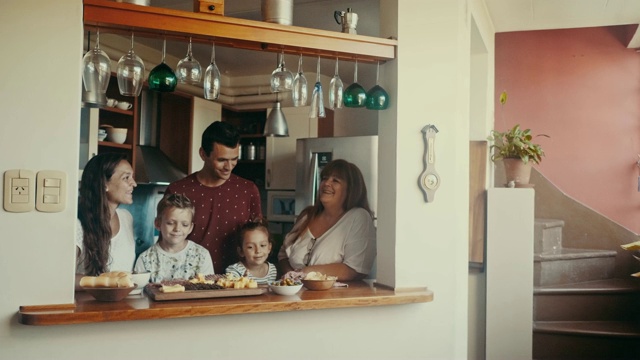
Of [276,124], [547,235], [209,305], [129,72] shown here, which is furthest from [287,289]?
[276,124]

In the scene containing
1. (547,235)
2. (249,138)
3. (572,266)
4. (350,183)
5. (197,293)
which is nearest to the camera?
(197,293)

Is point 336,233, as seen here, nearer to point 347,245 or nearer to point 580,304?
point 347,245

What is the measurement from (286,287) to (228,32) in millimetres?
1107

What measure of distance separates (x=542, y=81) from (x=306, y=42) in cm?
360

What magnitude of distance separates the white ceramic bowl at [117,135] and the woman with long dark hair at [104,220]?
2.65 meters

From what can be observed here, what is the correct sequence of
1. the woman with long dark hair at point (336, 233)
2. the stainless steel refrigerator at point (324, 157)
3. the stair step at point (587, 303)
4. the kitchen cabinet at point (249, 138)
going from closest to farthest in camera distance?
the woman with long dark hair at point (336, 233)
the stair step at point (587, 303)
the stainless steel refrigerator at point (324, 157)
the kitchen cabinet at point (249, 138)

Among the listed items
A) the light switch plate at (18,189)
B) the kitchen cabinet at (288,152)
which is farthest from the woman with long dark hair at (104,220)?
the kitchen cabinet at (288,152)

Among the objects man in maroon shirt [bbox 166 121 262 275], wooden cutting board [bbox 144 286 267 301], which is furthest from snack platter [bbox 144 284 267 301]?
man in maroon shirt [bbox 166 121 262 275]

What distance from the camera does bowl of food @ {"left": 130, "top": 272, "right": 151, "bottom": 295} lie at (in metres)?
2.69

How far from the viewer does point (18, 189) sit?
2.35 metres

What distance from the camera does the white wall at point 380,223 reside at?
7.75 ft

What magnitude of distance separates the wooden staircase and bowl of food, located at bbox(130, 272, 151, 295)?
282 cm

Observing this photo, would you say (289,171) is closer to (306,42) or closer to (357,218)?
(357,218)

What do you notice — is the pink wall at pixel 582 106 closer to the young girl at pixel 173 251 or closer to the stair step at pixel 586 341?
the stair step at pixel 586 341
